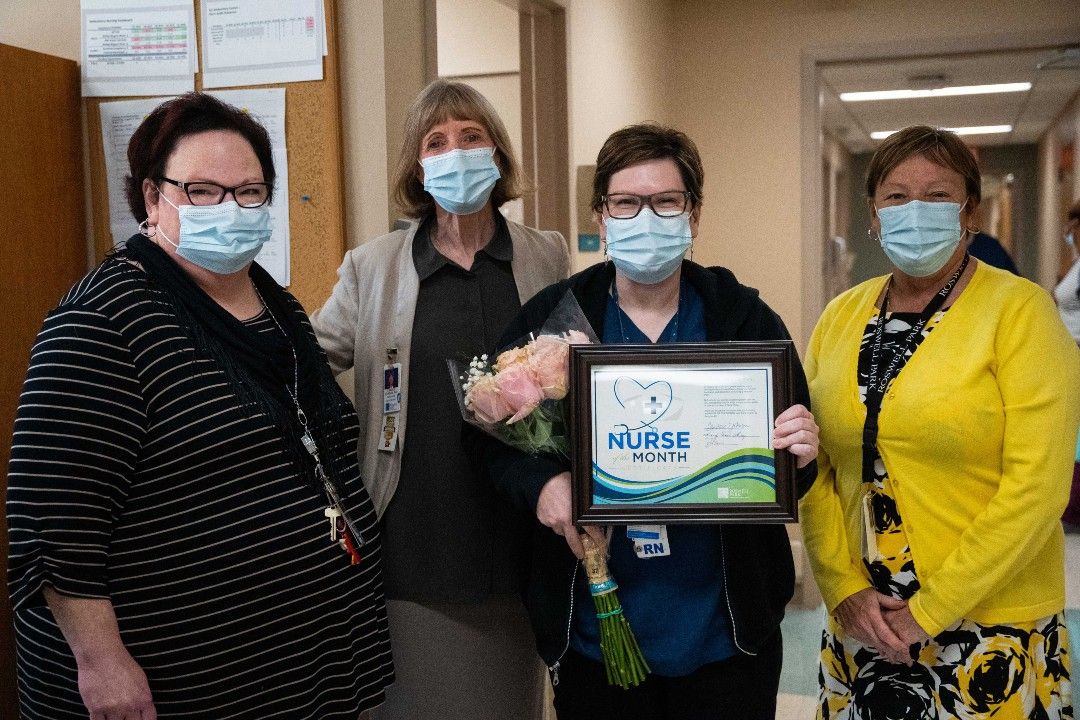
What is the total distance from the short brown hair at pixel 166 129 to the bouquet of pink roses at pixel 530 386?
0.57m

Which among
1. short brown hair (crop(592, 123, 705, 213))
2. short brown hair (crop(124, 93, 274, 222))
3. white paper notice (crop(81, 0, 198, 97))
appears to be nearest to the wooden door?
white paper notice (crop(81, 0, 198, 97))

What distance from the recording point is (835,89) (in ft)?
29.1

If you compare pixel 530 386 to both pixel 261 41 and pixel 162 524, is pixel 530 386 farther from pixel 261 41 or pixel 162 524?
pixel 261 41

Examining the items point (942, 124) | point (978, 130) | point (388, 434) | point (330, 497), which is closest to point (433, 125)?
point (388, 434)

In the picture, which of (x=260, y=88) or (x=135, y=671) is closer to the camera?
(x=135, y=671)

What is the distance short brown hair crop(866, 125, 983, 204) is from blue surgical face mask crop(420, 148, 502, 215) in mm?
761

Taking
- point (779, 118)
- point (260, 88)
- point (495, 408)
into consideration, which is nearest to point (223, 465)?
point (495, 408)

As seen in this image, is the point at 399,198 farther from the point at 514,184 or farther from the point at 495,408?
the point at 495,408

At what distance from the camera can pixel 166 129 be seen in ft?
5.50

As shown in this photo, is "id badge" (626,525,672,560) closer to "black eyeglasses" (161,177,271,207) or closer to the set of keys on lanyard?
the set of keys on lanyard

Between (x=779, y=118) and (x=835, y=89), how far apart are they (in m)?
4.40

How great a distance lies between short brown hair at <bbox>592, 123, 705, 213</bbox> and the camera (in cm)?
174

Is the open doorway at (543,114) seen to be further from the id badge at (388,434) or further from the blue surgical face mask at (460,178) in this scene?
the id badge at (388,434)

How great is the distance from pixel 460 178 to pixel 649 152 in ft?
1.38
